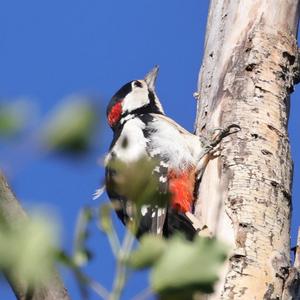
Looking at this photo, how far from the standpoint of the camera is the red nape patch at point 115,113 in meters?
3.98

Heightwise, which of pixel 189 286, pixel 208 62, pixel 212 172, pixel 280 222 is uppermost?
pixel 208 62

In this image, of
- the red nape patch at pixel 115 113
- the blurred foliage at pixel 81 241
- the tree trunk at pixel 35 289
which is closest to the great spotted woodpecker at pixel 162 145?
the red nape patch at pixel 115 113

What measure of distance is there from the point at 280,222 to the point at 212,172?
452 mm

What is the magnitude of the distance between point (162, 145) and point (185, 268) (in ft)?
9.55

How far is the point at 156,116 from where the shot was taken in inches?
152

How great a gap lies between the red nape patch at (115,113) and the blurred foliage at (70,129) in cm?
338

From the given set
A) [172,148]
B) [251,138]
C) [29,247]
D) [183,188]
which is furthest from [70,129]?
[172,148]

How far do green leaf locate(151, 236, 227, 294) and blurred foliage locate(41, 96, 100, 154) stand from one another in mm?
114

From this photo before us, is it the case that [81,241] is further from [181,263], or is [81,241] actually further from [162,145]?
[162,145]

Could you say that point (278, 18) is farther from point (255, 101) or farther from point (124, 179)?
point (124, 179)

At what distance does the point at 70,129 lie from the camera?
0.59 meters

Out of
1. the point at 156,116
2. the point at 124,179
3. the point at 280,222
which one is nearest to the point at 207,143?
the point at 280,222

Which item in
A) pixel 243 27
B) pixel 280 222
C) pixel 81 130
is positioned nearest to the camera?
pixel 81 130

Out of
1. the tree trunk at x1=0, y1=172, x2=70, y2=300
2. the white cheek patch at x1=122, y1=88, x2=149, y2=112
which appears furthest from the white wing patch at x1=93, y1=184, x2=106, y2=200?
the tree trunk at x1=0, y1=172, x2=70, y2=300
